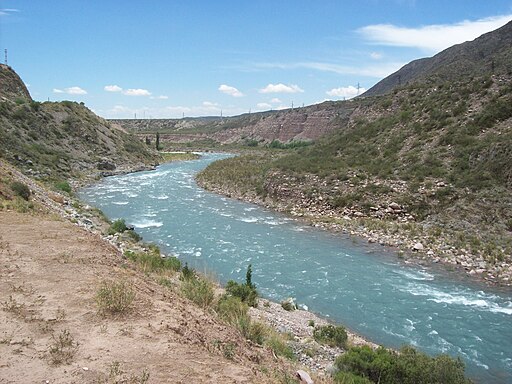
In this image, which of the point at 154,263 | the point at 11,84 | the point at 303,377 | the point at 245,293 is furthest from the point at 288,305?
the point at 11,84

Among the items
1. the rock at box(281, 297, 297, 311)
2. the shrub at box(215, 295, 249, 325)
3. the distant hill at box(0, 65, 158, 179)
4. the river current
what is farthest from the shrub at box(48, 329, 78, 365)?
the distant hill at box(0, 65, 158, 179)

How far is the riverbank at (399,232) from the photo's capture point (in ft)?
54.6

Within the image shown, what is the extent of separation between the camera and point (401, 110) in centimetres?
3950

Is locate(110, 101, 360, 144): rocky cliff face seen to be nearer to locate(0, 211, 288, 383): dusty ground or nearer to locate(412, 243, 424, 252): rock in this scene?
locate(412, 243, 424, 252): rock

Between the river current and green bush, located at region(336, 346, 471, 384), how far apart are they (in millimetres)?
2172

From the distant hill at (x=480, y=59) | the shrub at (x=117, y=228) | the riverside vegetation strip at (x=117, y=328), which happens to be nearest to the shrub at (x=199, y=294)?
the riverside vegetation strip at (x=117, y=328)

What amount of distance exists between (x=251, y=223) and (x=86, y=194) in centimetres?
1650

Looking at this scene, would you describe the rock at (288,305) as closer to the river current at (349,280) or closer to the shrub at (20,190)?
the river current at (349,280)

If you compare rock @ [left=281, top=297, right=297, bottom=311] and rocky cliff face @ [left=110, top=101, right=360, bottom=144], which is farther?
rocky cliff face @ [left=110, top=101, right=360, bottom=144]

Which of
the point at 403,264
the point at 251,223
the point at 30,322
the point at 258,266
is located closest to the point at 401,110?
the point at 251,223

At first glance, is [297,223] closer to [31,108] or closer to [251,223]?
[251,223]

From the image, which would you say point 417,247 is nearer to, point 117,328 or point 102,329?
point 117,328

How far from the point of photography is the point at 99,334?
262 inches

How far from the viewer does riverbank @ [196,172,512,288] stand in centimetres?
1664
